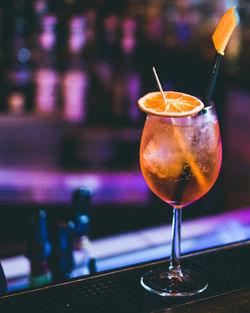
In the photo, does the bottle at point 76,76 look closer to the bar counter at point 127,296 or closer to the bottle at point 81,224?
the bottle at point 81,224

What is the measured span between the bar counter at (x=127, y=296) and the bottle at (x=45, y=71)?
2388mm

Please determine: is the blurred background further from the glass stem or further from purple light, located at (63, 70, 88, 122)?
the glass stem

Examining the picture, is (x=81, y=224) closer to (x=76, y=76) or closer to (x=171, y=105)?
(x=171, y=105)

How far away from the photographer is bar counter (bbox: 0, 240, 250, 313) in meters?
0.64

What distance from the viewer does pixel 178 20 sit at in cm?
356

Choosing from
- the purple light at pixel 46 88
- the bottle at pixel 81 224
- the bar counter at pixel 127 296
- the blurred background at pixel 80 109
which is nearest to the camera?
the bar counter at pixel 127 296

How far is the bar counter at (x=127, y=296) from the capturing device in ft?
2.09

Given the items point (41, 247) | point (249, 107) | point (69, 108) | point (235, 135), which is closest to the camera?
point (41, 247)

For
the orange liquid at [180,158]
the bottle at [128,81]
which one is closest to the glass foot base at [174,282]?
the orange liquid at [180,158]

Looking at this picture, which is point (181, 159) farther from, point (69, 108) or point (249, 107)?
point (249, 107)

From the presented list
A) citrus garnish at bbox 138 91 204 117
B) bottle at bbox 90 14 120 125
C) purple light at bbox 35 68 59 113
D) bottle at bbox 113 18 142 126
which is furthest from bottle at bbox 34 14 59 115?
citrus garnish at bbox 138 91 204 117

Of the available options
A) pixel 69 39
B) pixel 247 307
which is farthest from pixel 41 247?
pixel 69 39

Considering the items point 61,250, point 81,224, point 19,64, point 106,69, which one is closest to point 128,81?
point 106,69

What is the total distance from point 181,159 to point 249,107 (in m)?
2.99
